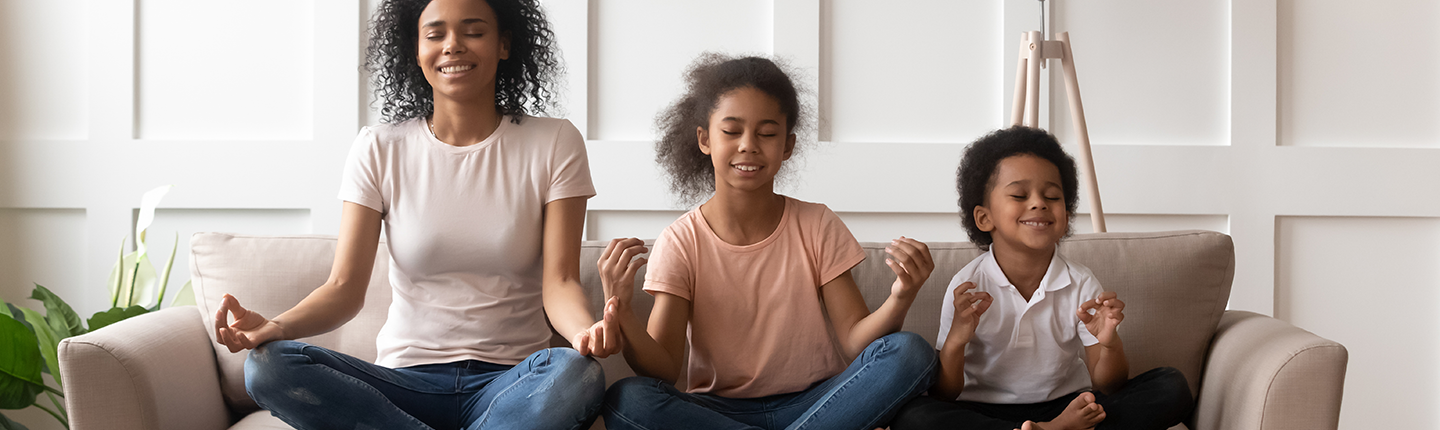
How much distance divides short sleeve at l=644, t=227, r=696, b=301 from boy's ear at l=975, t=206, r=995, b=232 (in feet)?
1.59

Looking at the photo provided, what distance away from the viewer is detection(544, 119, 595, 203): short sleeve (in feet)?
4.57

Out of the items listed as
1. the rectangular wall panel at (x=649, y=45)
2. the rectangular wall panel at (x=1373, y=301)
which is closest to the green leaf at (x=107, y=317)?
the rectangular wall panel at (x=649, y=45)

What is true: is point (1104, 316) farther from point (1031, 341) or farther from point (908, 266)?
point (908, 266)

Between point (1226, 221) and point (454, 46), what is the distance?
74.6 inches

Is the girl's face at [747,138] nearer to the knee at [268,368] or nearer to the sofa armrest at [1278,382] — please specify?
the knee at [268,368]

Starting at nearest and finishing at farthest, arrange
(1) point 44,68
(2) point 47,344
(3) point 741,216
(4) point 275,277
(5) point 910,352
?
1. (5) point 910,352
2. (3) point 741,216
3. (4) point 275,277
4. (2) point 47,344
5. (1) point 44,68

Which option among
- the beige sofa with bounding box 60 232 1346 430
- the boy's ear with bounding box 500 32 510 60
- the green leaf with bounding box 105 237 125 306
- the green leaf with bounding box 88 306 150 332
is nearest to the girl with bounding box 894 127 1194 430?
the beige sofa with bounding box 60 232 1346 430

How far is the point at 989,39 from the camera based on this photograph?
2.20m

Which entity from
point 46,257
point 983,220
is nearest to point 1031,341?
point 983,220

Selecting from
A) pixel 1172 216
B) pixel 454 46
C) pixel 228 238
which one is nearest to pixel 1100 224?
pixel 1172 216

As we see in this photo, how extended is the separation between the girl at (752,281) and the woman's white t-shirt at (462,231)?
0.20 meters

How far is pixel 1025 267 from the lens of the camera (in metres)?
1.43

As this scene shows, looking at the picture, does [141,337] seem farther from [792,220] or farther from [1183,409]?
[1183,409]

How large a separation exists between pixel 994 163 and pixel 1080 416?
43cm
